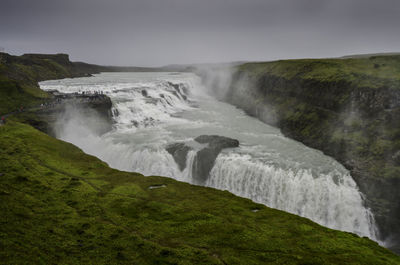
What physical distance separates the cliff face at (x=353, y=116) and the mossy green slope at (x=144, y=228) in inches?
666

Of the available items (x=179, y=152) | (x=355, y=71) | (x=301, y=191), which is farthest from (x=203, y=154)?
(x=355, y=71)

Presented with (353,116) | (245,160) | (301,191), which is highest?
(353,116)

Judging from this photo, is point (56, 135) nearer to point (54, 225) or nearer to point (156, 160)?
point (156, 160)

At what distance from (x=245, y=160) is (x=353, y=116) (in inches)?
810

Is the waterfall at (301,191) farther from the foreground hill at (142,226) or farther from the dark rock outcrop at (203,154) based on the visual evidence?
the foreground hill at (142,226)

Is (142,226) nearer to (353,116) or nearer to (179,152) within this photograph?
(179,152)

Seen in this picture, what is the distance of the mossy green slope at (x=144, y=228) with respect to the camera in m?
12.6

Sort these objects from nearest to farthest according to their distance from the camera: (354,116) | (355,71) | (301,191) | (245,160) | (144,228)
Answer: (144,228)
(301,191)
(245,160)
(354,116)
(355,71)

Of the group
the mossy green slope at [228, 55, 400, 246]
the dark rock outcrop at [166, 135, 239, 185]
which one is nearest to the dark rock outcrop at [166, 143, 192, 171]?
the dark rock outcrop at [166, 135, 239, 185]

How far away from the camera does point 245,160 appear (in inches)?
1356

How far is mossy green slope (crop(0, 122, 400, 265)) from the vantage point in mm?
12602

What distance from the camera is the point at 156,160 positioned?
36312 mm

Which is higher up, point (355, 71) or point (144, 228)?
point (355, 71)

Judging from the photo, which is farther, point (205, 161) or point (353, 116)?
point (353, 116)
